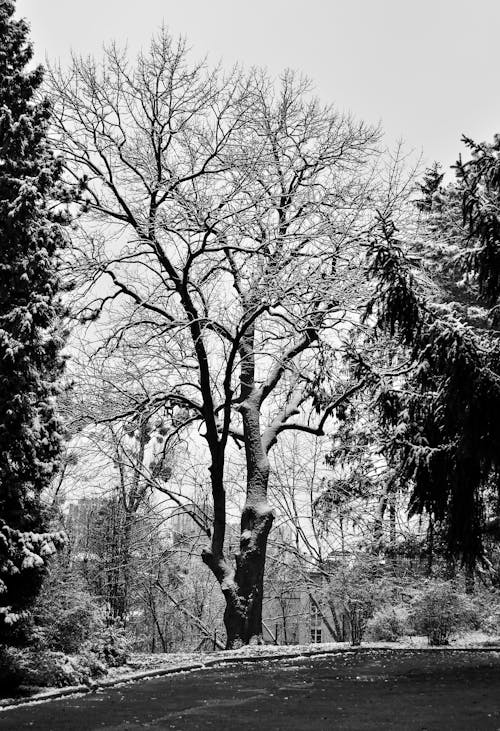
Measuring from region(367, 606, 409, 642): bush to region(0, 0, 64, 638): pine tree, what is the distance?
9.69m

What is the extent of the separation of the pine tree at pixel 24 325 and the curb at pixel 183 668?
42.1 inches

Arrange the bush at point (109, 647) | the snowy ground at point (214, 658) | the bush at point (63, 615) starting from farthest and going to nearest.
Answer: the bush at point (109, 647), the bush at point (63, 615), the snowy ground at point (214, 658)

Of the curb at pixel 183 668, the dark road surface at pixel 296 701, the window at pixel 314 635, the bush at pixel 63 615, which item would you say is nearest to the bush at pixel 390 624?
the curb at pixel 183 668

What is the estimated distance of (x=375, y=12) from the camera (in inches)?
381

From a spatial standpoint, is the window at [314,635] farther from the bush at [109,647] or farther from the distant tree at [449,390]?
the distant tree at [449,390]

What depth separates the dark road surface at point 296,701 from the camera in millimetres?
6538

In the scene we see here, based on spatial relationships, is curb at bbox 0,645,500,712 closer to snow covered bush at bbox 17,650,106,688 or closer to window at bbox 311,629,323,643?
snow covered bush at bbox 17,650,106,688

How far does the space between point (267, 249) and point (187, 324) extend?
9.62ft

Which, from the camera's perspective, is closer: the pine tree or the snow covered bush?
the snow covered bush

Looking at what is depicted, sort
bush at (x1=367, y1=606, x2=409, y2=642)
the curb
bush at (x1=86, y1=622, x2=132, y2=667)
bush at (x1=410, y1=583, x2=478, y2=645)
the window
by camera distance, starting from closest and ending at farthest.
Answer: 1. the curb
2. bush at (x1=86, y1=622, x2=132, y2=667)
3. bush at (x1=410, y1=583, x2=478, y2=645)
4. bush at (x1=367, y1=606, x2=409, y2=642)
5. the window

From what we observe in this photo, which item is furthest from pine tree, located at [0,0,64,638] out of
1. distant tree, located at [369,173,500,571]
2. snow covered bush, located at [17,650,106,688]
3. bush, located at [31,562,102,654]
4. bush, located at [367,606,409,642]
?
bush, located at [367,606,409,642]

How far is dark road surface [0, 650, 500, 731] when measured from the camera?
654 centimetres

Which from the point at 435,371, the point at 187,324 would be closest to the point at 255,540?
the point at 187,324

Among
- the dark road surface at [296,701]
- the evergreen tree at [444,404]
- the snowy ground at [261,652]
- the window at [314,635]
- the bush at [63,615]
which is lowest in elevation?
the window at [314,635]
